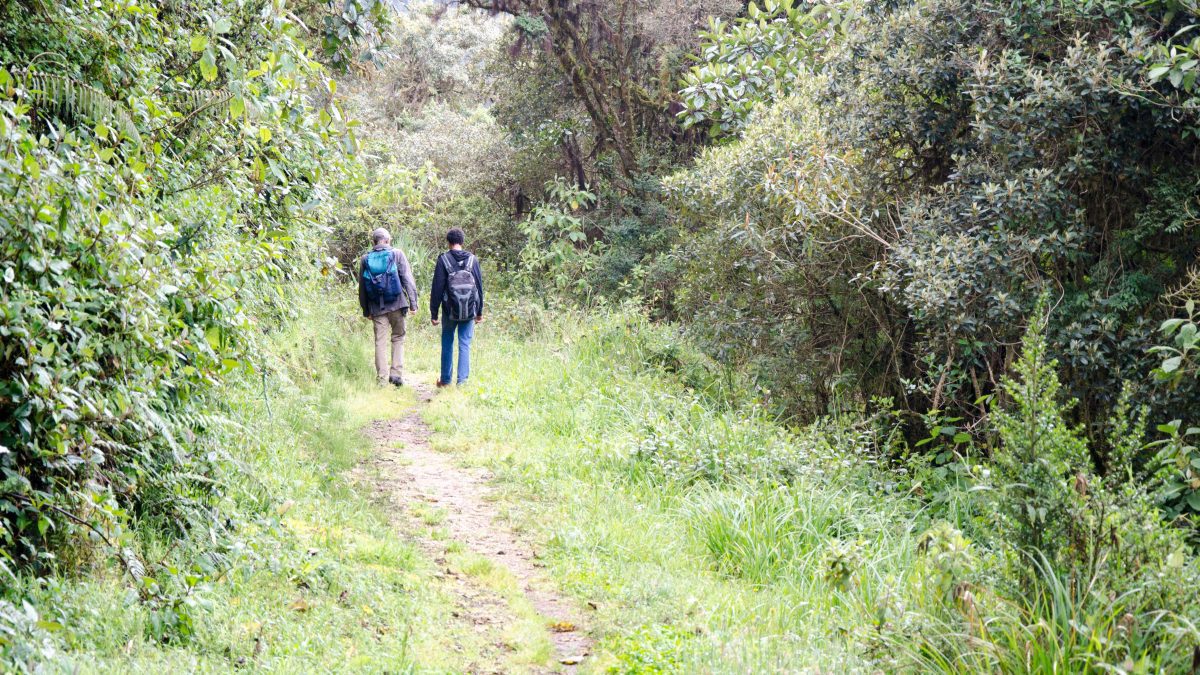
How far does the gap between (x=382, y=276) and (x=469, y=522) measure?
5.31 m

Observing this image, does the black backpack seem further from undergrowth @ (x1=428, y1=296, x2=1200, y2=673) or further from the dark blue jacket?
undergrowth @ (x1=428, y1=296, x2=1200, y2=673)

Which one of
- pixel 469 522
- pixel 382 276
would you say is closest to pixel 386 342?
pixel 382 276

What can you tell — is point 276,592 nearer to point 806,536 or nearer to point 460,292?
point 806,536

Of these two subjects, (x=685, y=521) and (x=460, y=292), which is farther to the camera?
(x=460, y=292)

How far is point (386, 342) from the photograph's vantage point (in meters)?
11.5

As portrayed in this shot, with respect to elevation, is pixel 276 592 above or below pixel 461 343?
below

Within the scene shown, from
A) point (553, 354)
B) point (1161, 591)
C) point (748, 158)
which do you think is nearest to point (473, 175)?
point (553, 354)

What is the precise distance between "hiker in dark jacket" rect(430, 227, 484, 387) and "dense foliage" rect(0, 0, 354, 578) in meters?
4.83

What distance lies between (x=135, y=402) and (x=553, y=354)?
863cm

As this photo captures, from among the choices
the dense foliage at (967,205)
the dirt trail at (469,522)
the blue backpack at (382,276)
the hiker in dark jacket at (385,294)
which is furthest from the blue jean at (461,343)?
the dense foliage at (967,205)

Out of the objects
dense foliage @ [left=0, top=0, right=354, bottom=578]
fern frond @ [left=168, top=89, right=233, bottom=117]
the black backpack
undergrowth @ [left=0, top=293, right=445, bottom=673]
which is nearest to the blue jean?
the black backpack

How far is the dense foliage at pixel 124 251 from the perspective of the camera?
11.5 ft

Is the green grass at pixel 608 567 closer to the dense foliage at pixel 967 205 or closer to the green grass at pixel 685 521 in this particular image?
the green grass at pixel 685 521

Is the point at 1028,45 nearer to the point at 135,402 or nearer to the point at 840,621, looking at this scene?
the point at 840,621
